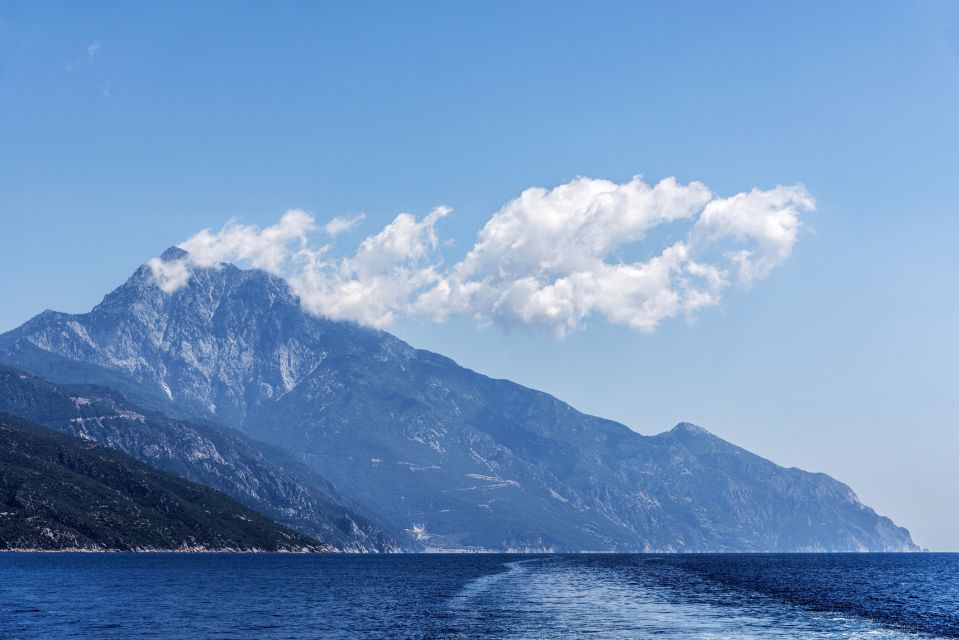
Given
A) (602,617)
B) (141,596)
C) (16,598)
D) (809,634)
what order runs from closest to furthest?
(809,634) < (602,617) < (16,598) < (141,596)

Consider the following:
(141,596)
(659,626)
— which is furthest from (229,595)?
(659,626)

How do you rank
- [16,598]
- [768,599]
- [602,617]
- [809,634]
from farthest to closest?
1. [768,599]
2. [16,598]
3. [602,617]
4. [809,634]

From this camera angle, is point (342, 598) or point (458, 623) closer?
point (458, 623)

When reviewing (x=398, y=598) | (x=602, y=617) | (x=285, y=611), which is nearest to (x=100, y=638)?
(x=285, y=611)

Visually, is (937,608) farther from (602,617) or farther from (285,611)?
(285,611)

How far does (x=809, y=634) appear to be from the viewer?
125 meters

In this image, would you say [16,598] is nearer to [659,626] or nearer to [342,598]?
[342,598]

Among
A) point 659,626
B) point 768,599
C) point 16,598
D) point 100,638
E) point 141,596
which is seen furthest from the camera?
point 768,599

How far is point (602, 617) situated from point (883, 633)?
136 feet

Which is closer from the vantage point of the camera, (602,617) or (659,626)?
(659,626)

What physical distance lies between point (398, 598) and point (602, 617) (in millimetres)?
61682

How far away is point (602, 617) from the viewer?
148750 millimetres

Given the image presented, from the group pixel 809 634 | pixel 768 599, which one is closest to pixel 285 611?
pixel 809 634

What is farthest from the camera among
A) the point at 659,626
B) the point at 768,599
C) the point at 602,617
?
the point at 768,599
